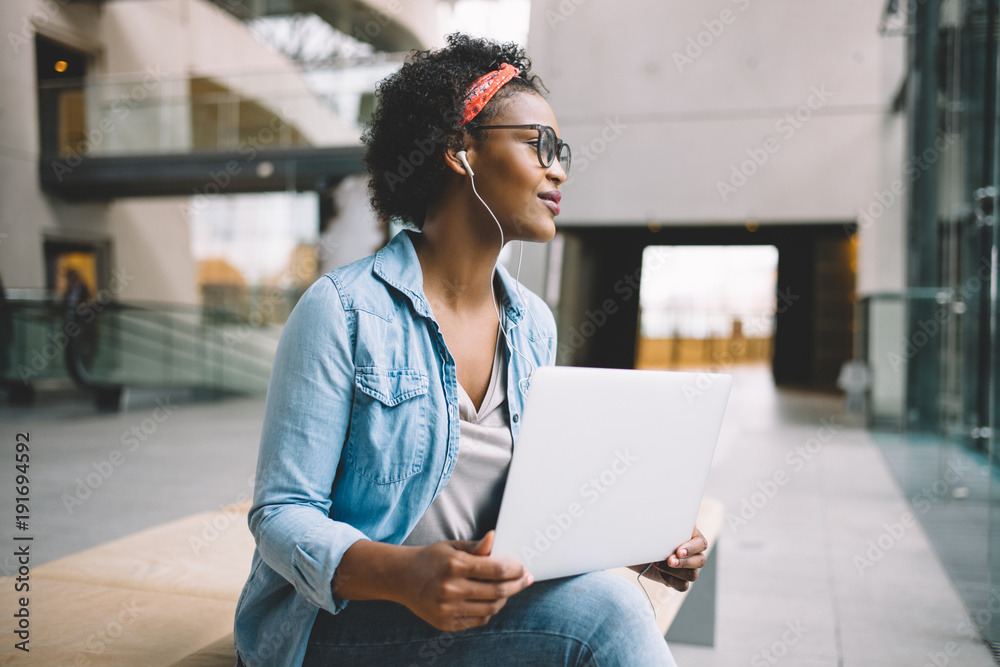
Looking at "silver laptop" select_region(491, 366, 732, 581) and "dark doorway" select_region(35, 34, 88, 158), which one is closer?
"silver laptop" select_region(491, 366, 732, 581)

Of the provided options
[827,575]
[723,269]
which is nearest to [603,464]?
[827,575]

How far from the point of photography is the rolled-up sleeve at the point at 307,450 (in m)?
0.95

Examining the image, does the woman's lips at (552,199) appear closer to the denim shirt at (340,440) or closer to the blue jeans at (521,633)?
the denim shirt at (340,440)

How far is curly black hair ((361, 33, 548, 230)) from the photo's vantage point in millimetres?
1272

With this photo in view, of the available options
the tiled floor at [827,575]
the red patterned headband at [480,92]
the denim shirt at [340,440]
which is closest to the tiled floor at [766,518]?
the tiled floor at [827,575]

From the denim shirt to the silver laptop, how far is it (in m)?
0.19

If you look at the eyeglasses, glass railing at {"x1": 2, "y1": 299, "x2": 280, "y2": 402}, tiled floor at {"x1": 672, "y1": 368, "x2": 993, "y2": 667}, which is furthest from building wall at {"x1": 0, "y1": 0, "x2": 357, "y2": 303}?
the eyeglasses

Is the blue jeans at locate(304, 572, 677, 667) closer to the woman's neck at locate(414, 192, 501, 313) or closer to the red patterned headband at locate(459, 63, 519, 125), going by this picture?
the woman's neck at locate(414, 192, 501, 313)

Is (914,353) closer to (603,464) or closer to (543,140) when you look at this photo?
(543,140)

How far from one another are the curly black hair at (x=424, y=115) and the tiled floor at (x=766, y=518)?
6.04 ft

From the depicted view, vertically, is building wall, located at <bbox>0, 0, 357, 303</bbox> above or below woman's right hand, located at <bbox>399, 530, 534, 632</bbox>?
above

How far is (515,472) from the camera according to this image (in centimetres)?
96

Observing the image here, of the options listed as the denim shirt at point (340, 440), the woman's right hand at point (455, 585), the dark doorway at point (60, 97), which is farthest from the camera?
the dark doorway at point (60, 97)

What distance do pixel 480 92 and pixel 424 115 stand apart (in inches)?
4.0
